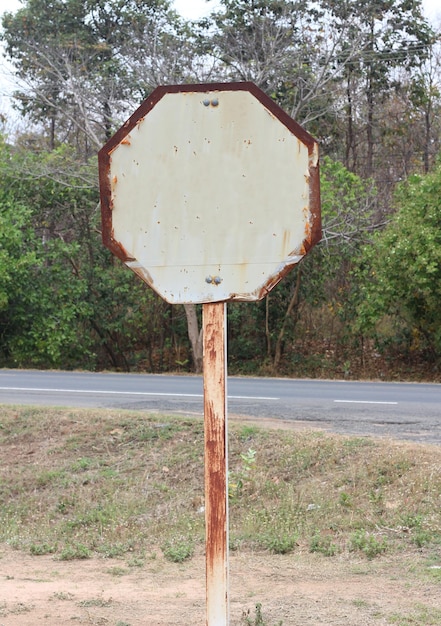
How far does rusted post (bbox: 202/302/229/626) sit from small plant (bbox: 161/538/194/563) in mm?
3441

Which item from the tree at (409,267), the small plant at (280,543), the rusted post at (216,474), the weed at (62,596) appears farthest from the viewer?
the tree at (409,267)

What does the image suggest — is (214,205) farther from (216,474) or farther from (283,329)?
(283,329)

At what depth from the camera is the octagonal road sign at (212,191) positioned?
11.5ft

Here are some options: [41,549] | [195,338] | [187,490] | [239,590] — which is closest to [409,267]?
[195,338]

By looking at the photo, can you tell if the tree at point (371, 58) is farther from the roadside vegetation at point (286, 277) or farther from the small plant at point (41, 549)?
the small plant at point (41, 549)

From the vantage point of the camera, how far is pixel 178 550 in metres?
7.04

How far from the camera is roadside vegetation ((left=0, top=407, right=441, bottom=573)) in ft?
24.1

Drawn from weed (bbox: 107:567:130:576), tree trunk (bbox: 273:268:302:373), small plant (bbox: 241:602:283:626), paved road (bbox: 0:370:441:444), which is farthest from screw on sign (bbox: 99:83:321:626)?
tree trunk (bbox: 273:268:302:373)

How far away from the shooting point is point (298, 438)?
949 centimetres

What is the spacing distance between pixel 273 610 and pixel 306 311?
19219 mm

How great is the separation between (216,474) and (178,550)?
12.4ft

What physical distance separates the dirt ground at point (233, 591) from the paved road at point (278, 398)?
345cm

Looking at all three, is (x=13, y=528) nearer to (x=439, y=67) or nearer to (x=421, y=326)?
(x=421, y=326)

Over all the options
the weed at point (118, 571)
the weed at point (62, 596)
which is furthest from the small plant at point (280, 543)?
the weed at point (62, 596)
